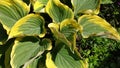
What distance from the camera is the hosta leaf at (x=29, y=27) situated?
11.8ft

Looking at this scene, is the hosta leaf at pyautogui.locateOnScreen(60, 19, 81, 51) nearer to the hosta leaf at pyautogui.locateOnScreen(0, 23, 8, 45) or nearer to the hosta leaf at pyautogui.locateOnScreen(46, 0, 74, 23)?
the hosta leaf at pyautogui.locateOnScreen(46, 0, 74, 23)

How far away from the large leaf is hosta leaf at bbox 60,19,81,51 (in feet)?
0.69

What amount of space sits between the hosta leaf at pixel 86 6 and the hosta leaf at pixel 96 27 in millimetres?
82

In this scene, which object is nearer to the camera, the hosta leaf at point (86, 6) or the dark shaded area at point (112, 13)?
the hosta leaf at point (86, 6)

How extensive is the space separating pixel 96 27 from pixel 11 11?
0.95 meters

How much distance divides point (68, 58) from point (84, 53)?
0.45m

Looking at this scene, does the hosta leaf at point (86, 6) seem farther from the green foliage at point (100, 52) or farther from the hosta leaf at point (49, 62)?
the hosta leaf at point (49, 62)

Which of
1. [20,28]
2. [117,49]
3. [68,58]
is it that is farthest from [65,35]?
[117,49]

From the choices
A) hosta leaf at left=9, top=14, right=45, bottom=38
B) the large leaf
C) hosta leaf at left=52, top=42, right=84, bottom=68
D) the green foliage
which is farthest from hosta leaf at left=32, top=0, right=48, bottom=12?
the green foliage

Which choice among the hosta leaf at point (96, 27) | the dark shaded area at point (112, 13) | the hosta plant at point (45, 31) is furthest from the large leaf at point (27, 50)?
the dark shaded area at point (112, 13)

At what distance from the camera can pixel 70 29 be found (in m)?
3.62

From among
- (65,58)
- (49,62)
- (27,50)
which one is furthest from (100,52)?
(27,50)

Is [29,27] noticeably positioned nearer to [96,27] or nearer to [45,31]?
[45,31]

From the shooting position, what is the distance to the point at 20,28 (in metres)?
3.63
